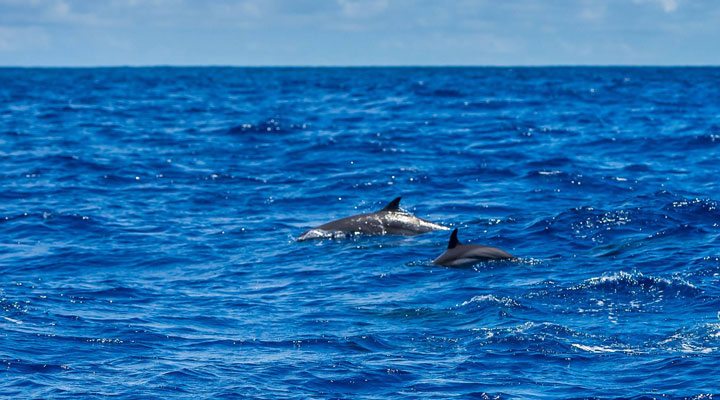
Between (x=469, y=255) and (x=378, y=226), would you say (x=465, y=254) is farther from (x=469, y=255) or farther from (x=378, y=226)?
(x=378, y=226)

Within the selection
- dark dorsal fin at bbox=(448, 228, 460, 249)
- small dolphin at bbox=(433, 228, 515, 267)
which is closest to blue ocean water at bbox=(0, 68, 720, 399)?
small dolphin at bbox=(433, 228, 515, 267)

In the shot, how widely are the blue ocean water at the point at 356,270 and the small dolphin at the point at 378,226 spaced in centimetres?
55

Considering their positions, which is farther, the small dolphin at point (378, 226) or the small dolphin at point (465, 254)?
the small dolphin at point (378, 226)

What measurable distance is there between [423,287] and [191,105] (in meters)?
53.1

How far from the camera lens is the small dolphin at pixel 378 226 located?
23797 millimetres

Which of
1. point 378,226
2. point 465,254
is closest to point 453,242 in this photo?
point 465,254

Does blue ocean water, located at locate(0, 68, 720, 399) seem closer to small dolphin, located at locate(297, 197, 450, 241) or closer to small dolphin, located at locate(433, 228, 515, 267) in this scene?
small dolphin, located at locate(433, 228, 515, 267)

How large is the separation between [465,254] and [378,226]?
159 inches

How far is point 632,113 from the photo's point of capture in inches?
2275

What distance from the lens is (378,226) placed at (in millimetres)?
23969

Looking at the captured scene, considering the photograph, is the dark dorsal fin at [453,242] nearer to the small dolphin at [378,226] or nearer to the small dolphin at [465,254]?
the small dolphin at [465,254]

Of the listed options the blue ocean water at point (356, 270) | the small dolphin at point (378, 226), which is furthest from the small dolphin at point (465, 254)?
the small dolphin at point (378, 226)

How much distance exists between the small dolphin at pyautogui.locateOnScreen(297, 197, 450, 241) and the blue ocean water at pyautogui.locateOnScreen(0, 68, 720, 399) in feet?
1.79

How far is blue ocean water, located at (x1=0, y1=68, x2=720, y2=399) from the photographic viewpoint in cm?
1371
